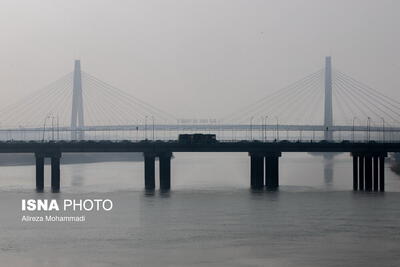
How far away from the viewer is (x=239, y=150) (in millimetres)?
114312

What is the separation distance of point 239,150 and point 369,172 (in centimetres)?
1538

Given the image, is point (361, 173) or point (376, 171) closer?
point (376, 171)

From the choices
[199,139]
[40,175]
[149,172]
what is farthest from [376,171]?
[40,175]

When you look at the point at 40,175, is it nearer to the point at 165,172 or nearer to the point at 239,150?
the point at 165,172

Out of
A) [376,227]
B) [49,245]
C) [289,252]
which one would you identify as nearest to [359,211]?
[376,227]

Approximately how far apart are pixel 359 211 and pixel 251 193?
893 inches

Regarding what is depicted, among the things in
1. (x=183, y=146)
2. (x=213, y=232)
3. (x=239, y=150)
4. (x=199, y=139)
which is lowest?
(x=213, y=232)

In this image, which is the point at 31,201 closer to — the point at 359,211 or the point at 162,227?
the point at 162,227

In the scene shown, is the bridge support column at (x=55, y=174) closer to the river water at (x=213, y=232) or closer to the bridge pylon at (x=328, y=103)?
the river water at (x=213, y=232)

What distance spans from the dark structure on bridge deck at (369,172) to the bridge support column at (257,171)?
35.7ft

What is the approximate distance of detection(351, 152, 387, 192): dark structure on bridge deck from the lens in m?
112

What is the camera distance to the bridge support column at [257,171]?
11300cm

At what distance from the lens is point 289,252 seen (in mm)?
58812

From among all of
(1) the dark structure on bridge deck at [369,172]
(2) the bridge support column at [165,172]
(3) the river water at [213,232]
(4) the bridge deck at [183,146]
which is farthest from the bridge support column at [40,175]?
(1) the dark structure on bridge deck at [369,172]
